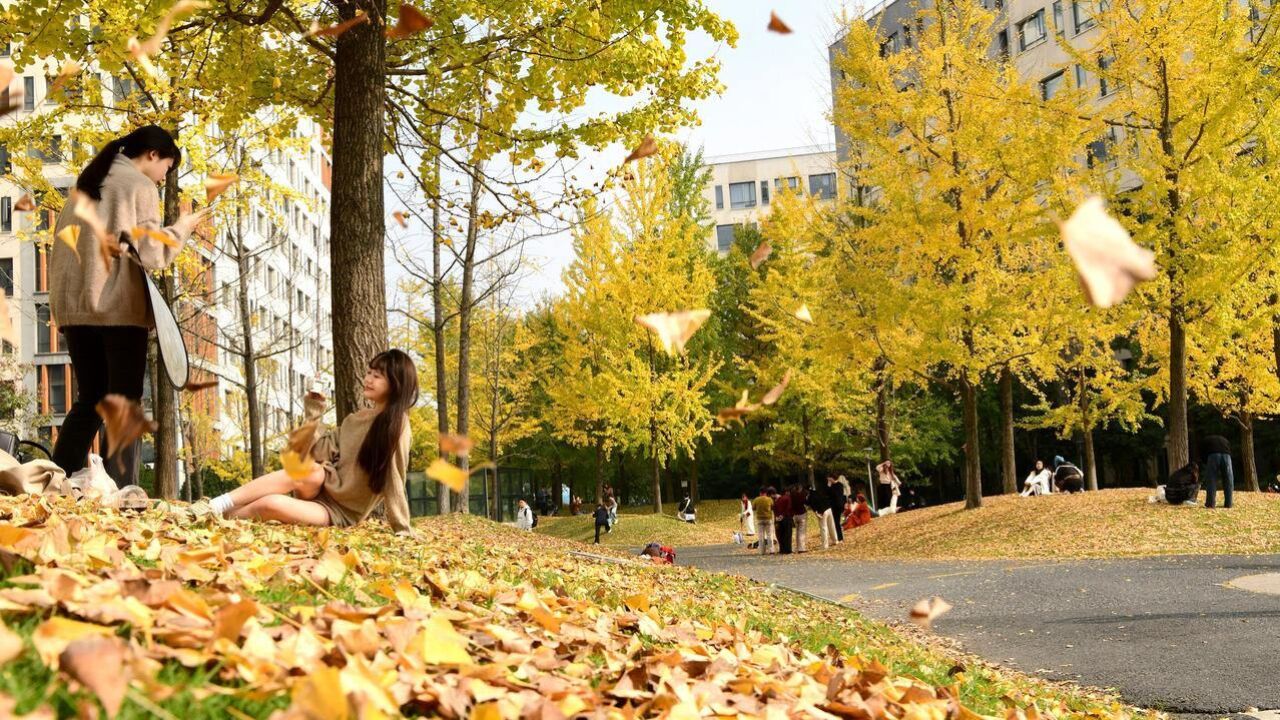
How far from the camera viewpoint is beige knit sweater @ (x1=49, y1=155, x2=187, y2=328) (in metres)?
5.23

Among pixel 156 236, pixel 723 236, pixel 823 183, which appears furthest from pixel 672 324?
pixel 723 236

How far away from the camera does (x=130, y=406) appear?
5082mm

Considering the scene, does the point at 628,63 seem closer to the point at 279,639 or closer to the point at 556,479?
the point at 279,639

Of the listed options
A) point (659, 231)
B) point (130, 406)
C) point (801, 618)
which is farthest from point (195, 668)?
point (659, 231)

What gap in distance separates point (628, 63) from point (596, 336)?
2031cm

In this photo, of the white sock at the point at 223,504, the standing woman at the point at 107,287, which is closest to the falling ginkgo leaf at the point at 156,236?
the standing woman at the point at 107,287

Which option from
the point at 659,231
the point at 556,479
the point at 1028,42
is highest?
the point at 1028,42

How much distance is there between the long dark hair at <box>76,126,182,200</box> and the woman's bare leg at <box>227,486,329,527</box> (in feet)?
5.67

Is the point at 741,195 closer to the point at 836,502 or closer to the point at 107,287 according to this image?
the point at 836,502

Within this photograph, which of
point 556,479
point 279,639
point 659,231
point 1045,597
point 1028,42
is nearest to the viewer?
point 279,639

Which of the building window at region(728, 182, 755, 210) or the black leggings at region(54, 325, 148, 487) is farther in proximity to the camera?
the building window at region(728, 182, 755, 210)

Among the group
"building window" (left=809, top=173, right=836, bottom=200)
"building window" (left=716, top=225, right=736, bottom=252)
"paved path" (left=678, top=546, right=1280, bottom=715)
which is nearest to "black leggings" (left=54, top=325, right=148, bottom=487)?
"paved path" (left=678, top=546, right=1280, bottom=715)

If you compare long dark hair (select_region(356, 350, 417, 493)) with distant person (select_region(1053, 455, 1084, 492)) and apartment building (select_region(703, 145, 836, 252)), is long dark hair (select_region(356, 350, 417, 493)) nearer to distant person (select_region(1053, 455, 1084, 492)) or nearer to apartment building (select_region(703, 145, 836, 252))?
distant person (select_region(1053, 455, 1084, 492))

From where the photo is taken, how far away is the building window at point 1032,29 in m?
41.9
